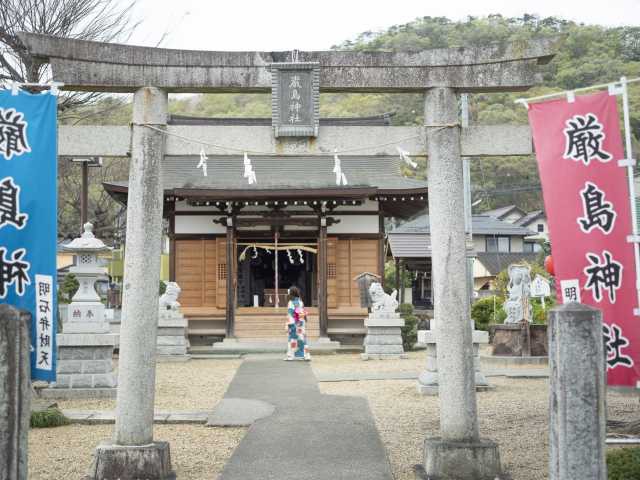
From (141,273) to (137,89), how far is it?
1697 mm

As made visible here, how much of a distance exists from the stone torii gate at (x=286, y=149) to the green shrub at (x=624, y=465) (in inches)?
41.2

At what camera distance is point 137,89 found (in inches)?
241

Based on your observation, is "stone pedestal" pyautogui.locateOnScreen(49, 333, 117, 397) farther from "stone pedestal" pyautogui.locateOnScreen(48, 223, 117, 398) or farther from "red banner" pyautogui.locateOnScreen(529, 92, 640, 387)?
"red banner" pyautogui.locateOnScreen(529, 92, 640, 387)

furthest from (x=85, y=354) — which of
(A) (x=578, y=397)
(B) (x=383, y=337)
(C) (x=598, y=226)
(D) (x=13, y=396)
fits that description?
(A) (x=578, y=397)

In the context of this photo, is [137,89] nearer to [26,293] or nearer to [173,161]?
[26,293]

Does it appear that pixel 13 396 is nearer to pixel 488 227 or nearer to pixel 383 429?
pixel 383 429

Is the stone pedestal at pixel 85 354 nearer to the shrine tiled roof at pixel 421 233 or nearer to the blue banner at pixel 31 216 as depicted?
the blue banner at pixel 31 216

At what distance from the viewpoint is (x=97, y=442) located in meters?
7.51

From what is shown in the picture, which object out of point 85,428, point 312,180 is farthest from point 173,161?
point 85,428

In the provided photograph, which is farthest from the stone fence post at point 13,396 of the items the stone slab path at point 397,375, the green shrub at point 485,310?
the green shrub at point 485,310

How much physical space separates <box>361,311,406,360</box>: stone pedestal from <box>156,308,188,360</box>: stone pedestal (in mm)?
4536

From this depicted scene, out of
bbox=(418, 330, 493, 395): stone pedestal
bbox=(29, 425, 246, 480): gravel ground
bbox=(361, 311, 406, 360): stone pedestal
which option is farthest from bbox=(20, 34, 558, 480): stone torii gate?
bbox=(361, 311, 406, 360): stone pedestal

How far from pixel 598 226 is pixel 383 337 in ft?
37.1

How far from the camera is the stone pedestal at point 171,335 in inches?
653
